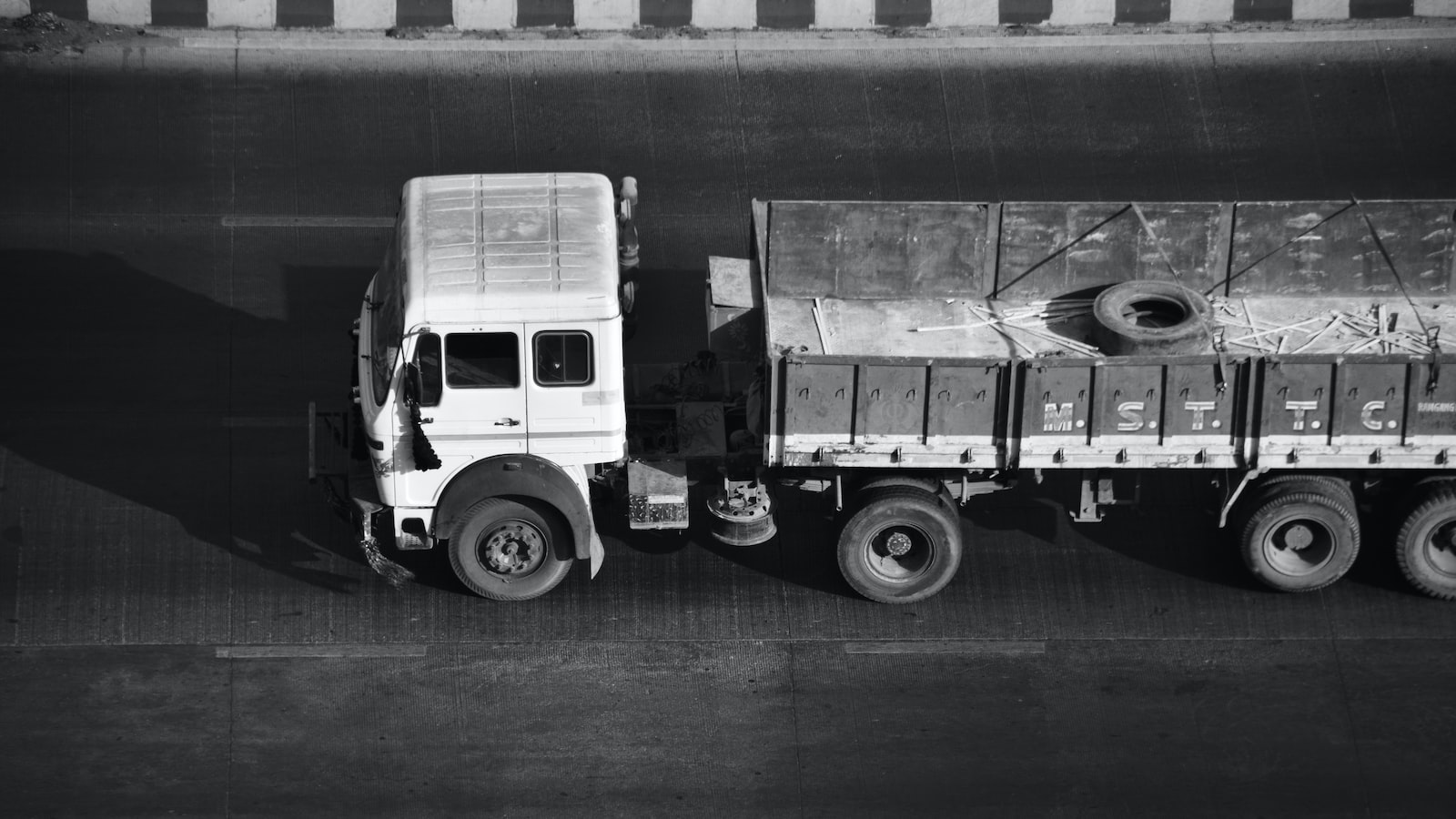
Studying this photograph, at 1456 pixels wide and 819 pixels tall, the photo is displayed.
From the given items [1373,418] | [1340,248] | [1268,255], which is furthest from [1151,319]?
[1373,418]

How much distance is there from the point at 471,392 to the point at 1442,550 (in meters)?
8.12

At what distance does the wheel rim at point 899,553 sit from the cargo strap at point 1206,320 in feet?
8.67

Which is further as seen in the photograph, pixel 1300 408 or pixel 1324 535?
pixel 1324 535

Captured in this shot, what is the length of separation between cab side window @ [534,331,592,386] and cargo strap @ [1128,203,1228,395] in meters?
4.93

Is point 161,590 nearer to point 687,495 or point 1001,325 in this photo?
point 687,495

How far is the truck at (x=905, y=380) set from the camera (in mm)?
13055

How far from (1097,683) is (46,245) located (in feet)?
36.9

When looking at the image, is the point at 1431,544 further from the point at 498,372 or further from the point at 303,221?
the point at 303,221

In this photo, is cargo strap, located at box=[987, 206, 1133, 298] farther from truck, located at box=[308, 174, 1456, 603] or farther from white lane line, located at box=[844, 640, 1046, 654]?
white lane line, located at box=[844, 640, 1046, 654]

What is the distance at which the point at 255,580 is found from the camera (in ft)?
46.4

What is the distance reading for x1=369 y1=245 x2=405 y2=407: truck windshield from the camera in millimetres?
13062

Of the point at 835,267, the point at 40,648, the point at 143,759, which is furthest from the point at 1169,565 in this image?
the point at 40,648

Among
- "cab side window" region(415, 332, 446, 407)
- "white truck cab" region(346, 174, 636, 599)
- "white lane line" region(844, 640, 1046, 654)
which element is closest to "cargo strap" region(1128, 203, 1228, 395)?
"white lane line" region(844, 640, 1046, 654)

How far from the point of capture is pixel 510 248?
1322 centimetres
